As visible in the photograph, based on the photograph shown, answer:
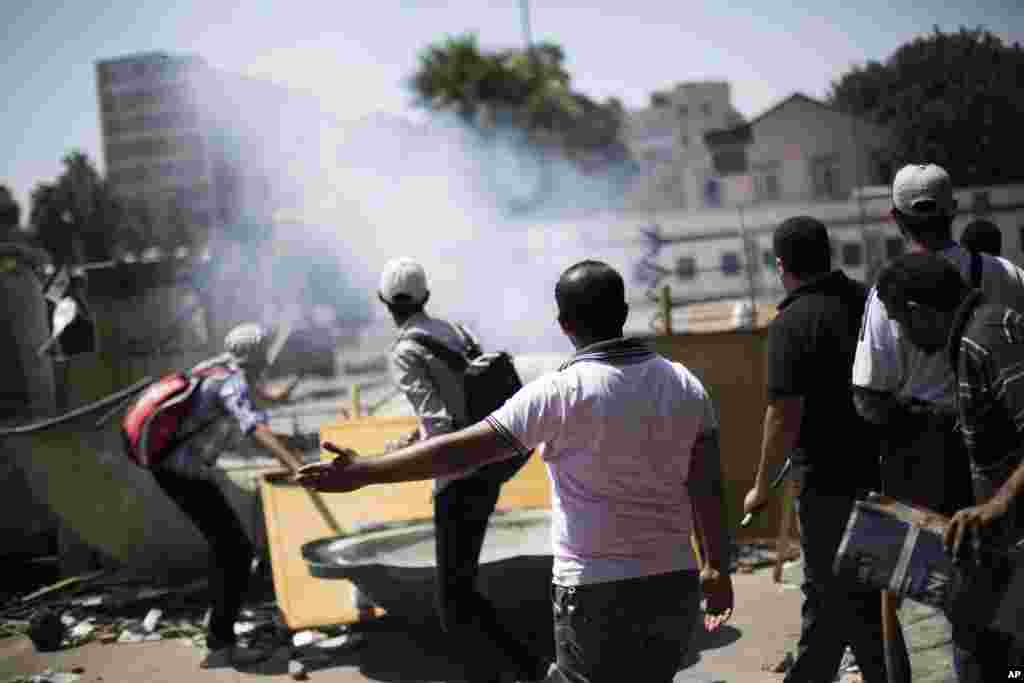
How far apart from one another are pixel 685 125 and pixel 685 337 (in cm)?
6354

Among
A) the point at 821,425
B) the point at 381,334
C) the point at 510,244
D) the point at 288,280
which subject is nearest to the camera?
the point at 821,425

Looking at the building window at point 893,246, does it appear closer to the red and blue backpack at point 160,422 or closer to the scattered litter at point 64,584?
the red and blue backpack at point 160,422

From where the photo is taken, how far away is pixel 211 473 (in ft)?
20.0

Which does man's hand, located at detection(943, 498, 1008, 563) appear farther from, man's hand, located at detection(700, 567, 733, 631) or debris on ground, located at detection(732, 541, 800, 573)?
debris on ground, located at detection(732, 541, 800, 573)

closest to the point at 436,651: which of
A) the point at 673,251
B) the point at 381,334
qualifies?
the point at 673,251

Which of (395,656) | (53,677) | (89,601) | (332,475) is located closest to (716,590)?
(332,475)

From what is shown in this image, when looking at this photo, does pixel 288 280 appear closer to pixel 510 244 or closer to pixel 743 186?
pixel 510 244

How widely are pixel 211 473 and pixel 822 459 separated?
11.6 ft

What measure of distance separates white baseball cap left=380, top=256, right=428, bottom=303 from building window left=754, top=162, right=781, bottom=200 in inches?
297

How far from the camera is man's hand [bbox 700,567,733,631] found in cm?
304

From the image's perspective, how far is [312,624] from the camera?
20.4 feet

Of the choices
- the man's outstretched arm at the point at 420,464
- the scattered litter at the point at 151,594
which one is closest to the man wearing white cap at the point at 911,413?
the man's outstretched arm at the point at 420,464

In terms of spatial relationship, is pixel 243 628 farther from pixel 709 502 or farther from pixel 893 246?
pixel 893 246

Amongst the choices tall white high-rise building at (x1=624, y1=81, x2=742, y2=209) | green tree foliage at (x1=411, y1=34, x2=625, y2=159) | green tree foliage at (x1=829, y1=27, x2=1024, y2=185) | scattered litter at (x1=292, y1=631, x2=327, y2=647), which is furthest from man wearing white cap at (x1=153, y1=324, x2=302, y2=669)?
tall white high-rise building at (x1=624, y1=81, x2=742, y2=209)
